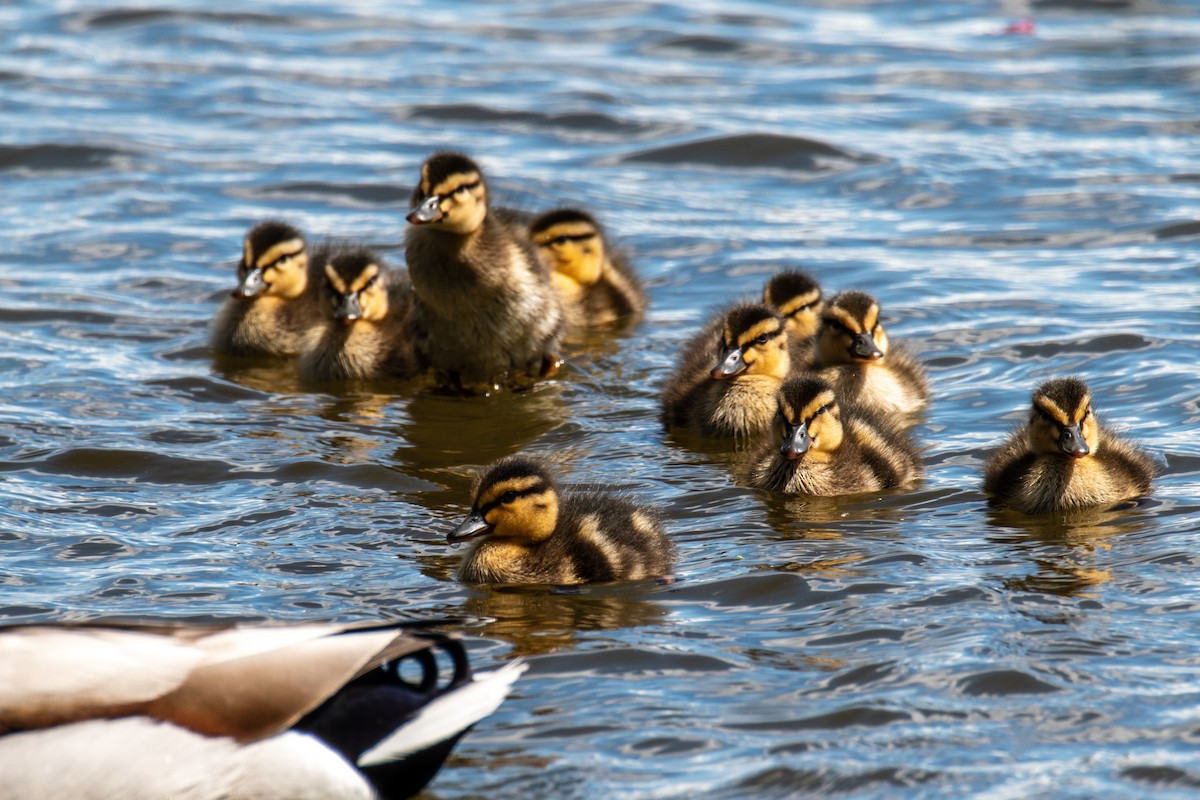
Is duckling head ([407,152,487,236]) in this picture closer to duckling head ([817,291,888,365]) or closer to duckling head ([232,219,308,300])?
duckling head ([232,219,308,300])

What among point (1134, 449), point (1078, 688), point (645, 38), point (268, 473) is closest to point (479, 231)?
point (268, 473)

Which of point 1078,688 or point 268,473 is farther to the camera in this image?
point 268,473

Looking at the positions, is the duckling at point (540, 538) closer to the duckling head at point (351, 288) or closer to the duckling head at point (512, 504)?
the duckling head at point (512, 504)

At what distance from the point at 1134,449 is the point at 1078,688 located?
2.03 m

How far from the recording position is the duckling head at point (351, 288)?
8586 millimetres

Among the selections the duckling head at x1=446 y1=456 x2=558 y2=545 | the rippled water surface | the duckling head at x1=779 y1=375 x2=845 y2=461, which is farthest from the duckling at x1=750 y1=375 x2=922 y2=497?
the duckling head at x1=446 y1=456 x2=558 y2=545

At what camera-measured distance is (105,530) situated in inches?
254

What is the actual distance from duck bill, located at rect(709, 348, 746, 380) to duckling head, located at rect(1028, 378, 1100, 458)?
140cm

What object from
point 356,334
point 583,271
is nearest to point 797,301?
point 583,271

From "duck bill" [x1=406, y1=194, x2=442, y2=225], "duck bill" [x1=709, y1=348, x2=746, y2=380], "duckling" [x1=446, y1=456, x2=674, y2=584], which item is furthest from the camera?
"duck bill" [x1=406, y1=194, x2=442, y2=225]

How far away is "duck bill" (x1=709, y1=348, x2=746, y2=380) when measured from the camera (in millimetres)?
7555

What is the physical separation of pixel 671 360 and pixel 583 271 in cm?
88

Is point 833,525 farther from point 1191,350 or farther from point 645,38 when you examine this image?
point 645,38

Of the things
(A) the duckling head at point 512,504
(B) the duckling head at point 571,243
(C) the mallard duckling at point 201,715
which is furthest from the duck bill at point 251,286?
(C) the mallard duckling at point 201,715
